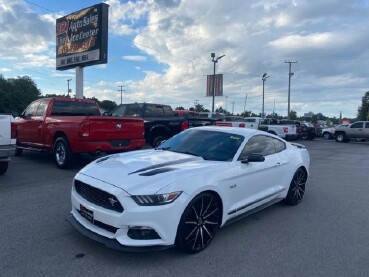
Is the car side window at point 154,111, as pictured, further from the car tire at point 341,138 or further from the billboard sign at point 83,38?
the car tire at point 341,138

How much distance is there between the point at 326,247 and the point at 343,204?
256 centimetres

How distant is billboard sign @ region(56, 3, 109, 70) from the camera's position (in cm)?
2030

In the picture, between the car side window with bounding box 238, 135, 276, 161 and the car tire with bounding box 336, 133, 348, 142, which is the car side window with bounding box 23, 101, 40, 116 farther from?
the car tire with bounding box 336, 133, 348, 142

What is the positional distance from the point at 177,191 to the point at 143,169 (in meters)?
0.63

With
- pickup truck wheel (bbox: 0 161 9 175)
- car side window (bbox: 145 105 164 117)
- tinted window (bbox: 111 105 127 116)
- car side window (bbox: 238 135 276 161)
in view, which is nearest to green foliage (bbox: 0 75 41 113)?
tinted window (bbox: 111 105 127 116)

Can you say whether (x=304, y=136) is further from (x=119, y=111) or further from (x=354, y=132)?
(x=119, y=111)

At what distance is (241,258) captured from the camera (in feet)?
13.0

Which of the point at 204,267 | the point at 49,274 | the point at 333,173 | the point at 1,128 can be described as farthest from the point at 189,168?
the point at 333,173

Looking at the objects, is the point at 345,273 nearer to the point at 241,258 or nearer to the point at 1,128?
the point at 241,258

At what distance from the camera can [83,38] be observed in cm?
2127

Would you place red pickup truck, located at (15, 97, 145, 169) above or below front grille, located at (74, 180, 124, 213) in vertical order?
above

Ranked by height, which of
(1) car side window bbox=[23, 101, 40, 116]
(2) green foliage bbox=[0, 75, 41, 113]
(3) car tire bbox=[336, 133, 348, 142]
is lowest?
(3) car tire bbox=[336, 133, 348, 142]

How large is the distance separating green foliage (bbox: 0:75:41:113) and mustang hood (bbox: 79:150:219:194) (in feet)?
190

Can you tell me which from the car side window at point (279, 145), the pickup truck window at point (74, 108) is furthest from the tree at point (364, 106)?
the car side window at point (279, 145)
